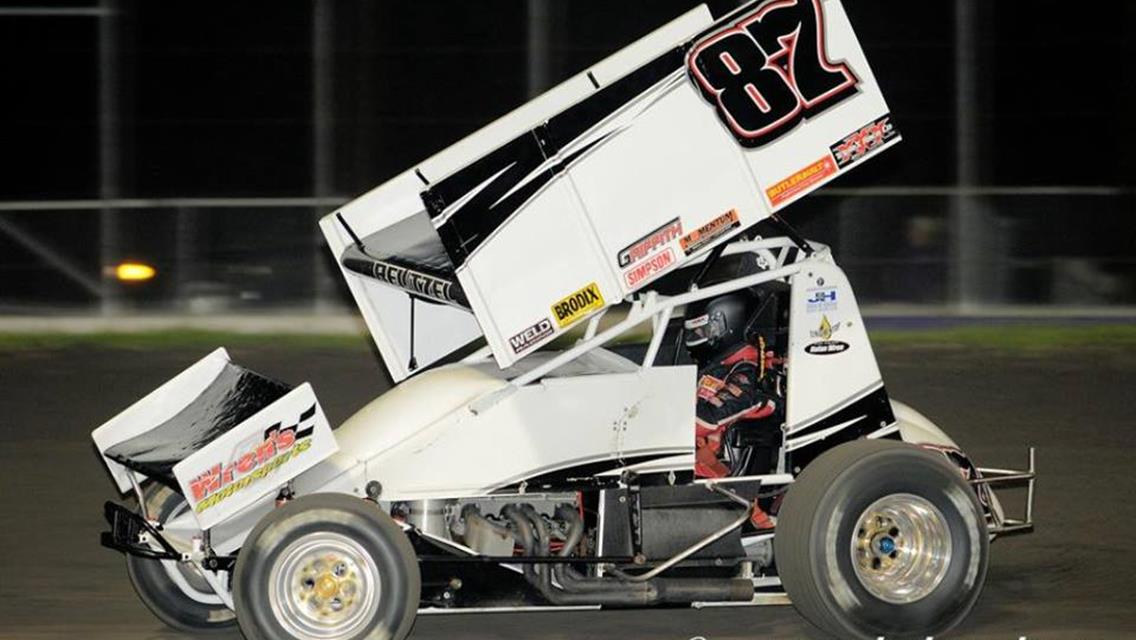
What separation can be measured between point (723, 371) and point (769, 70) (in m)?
1.43

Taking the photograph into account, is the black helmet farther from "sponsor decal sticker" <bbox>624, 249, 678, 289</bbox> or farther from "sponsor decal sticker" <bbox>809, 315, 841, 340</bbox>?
"sponsor decal sticker" <bbox>624, 249, 678, 289</bbox>

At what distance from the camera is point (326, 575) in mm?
6871

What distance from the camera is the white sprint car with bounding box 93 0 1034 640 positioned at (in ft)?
22.7

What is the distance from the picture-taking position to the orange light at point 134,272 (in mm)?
17062

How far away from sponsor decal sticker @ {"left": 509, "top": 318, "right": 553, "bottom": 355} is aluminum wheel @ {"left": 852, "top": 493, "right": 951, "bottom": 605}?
151 cm

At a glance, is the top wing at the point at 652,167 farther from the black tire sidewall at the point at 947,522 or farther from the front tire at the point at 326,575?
the black tire sidewall at the point at 947,522

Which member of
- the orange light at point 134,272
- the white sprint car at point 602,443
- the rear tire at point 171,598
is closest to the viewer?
the white sprint car at point 602,443

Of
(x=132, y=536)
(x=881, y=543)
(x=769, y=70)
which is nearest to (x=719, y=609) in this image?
(x=881, y=543)

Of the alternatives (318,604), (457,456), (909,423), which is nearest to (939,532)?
(909,423)

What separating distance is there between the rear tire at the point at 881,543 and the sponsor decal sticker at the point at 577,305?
45.1 inches

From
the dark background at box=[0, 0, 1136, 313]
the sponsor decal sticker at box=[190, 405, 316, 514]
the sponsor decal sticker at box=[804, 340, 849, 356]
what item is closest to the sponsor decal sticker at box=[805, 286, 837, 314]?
the sponsor decal sticker at box=[804, 340, 849, 356]

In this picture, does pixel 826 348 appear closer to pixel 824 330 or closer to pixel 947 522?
pixel 824 330

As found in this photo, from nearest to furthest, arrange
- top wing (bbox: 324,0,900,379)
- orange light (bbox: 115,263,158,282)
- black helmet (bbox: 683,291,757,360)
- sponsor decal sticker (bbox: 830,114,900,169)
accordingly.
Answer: top wing (bbox: 324,0,900,379) < sponsor decal sticker (bbox: 830,114,900,169) < black helmet (bbox: 683,291,757,360) < orange light (bbox: 115,263,158,282)

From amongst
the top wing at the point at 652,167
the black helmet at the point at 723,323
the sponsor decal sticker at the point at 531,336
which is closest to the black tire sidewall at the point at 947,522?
the black helmet at the point at 723,323
